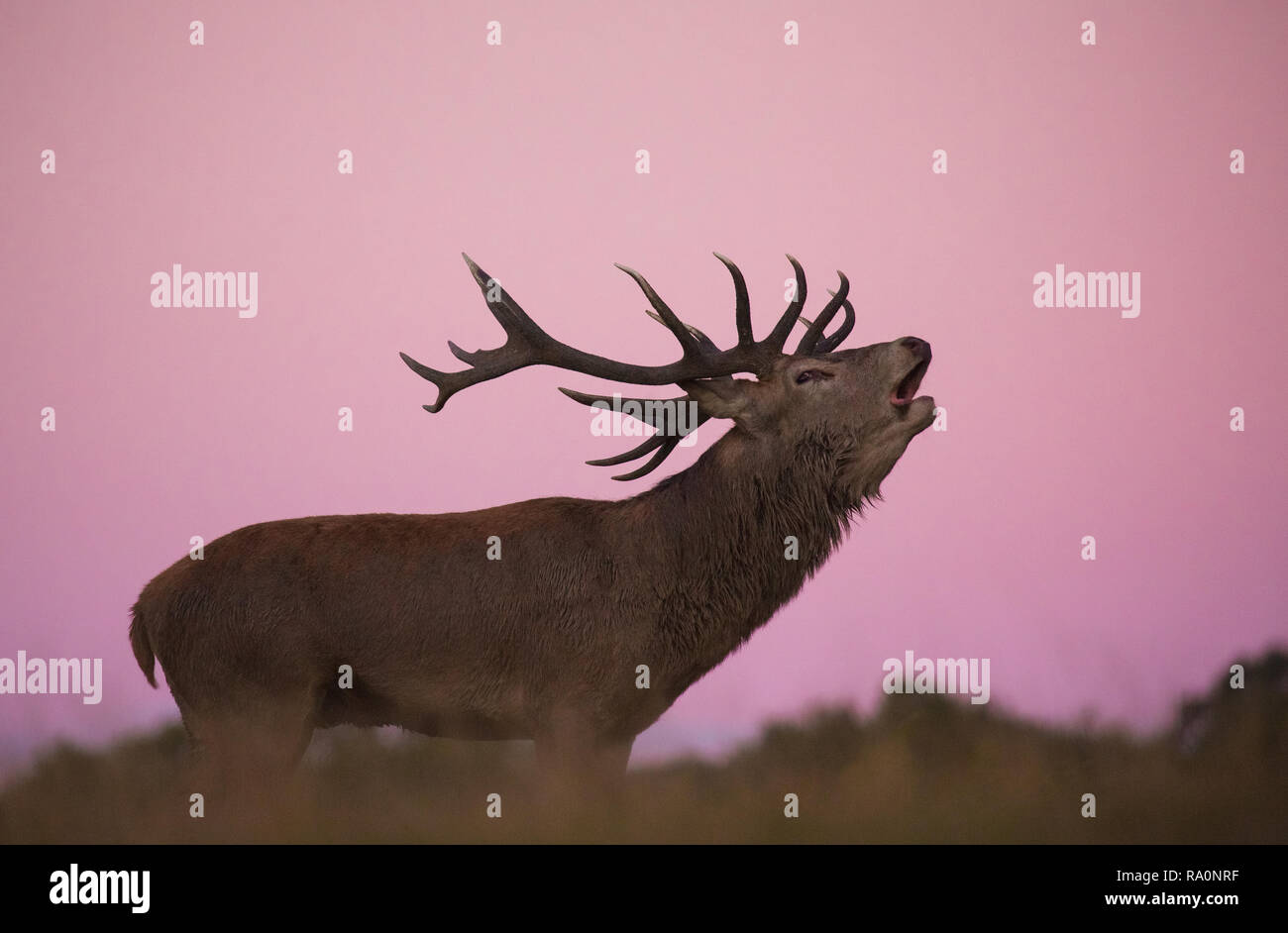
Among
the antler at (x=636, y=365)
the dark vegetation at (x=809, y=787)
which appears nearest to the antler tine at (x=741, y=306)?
the antler at (x=636, y=365)

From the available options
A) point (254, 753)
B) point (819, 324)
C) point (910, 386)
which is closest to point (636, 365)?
point (819, 324)

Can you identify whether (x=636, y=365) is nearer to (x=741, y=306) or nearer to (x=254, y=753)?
(x=741, y=306)

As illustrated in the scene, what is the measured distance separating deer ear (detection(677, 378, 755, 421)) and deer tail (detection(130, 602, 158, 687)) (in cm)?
315

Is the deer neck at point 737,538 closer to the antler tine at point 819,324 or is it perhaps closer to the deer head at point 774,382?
the deer head at point 774,382

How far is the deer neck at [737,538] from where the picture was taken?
7598mm

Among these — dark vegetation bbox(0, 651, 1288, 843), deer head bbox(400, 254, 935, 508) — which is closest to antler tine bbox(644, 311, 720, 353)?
deer head bbox(400, 254, 935, 508)

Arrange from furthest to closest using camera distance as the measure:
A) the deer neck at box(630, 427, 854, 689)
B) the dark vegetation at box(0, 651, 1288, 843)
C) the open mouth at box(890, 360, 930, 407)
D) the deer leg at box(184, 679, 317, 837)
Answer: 1. the open mouth at box(890, 360, 930, 407)
2. the deer neck at box(630, 427, 854, 689)
3. the deer leg at box(184, 679, 317, 837)
4. the dark vegetation at box(0, 651, 1288, 843)

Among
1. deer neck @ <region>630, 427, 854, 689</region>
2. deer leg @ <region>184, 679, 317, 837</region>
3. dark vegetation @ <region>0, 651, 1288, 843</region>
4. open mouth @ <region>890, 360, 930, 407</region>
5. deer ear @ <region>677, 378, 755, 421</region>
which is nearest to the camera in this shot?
dark vegetation @ <region>0, 651, 1288, 843</region>

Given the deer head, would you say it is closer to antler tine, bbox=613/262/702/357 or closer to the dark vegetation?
antler tine, bbox=613/262/702/357

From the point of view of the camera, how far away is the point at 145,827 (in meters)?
6.95

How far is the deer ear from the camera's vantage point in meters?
8.05

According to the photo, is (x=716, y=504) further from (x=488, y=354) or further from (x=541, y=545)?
(x=488, y=354)

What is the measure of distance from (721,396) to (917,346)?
1.09 meters

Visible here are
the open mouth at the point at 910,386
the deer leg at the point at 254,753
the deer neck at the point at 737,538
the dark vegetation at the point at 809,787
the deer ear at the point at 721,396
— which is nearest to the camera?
the dark vegetation at the point at 809,787
